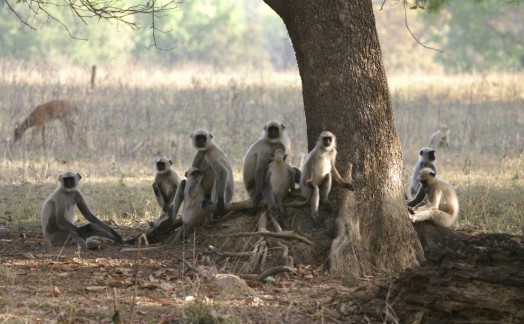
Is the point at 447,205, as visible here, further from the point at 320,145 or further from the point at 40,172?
the point at 40,172

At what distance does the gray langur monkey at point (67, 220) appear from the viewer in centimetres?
750

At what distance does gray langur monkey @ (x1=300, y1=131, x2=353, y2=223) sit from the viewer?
655 centimetres

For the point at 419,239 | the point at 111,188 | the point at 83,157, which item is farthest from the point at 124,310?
the point at 83,157

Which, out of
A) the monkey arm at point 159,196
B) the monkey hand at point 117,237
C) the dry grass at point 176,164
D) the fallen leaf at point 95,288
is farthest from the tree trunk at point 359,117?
the monkey arm at point 159,196

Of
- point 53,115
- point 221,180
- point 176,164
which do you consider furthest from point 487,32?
point 221,180

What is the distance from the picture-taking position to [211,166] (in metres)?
7.73

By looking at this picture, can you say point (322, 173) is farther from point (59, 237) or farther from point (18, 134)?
point (18, 134)

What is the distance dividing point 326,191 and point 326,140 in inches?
15.9

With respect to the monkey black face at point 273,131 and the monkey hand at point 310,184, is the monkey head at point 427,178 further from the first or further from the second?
the monkey hand at point 310,184

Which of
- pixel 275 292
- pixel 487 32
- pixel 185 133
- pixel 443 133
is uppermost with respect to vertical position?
pixel 487 32

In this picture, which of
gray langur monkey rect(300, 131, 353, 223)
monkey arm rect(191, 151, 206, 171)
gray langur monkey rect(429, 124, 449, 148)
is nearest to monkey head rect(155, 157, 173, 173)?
monkey arm rect(191, 151, 206, 171)

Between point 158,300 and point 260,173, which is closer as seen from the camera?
point 158,300

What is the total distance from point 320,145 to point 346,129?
0.24 meters

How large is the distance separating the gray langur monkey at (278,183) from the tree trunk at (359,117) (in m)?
0.56
